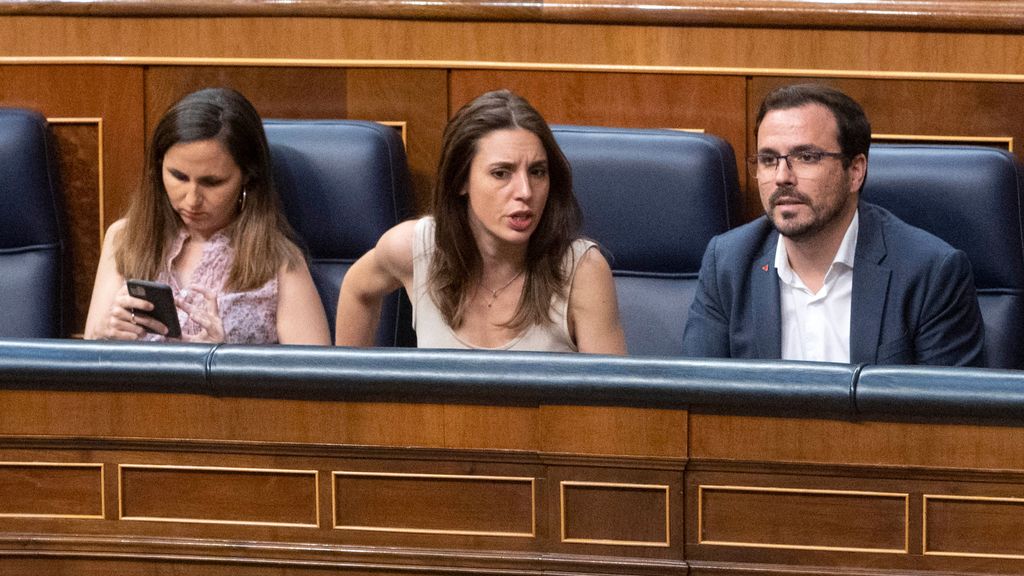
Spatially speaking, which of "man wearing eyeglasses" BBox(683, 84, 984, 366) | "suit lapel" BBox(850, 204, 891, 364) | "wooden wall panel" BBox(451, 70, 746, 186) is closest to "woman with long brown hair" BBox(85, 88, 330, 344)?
"wooden wall panel" BBox(451, 70, 746, 186)

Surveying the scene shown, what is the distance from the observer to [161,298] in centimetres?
143

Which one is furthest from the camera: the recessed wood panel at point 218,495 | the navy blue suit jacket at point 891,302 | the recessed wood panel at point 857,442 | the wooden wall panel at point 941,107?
the wooden wall panel at point 941,107

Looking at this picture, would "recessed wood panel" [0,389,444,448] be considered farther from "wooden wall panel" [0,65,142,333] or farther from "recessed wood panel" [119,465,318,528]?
"wooden wall panel" [0,65,142,333]

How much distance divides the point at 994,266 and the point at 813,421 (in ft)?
1.83

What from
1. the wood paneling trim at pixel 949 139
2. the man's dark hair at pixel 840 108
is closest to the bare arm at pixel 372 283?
the man's dark hair at pixel 840 108

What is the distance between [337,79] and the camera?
1695 millimetres

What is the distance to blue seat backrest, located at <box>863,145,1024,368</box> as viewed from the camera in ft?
4.74

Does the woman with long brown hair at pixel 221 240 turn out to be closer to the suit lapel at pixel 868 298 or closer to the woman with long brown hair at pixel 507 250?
the woman with long brown hair at pixel 507 250

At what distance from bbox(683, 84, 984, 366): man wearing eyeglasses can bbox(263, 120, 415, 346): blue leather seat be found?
0.36 meters

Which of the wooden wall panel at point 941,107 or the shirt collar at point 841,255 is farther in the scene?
the wooden wall panel at point 941,107

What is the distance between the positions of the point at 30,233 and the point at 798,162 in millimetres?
875

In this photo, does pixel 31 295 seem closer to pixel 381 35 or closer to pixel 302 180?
pixel 302 180

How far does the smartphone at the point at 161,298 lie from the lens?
1.43m

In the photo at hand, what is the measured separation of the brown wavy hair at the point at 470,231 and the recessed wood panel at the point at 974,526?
0.55m
